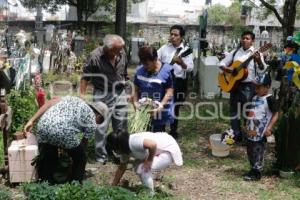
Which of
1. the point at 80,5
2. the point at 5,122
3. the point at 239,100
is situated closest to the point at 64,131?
the point at 5,122

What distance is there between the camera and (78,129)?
4281 mm

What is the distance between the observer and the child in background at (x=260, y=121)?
16.8 feet

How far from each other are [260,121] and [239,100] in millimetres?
1508

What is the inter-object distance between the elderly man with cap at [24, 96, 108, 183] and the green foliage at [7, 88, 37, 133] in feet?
7.19

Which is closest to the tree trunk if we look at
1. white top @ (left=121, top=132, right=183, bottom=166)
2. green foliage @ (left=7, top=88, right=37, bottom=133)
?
green foliage @ (left=7, top=88, right=37, bottom=133)

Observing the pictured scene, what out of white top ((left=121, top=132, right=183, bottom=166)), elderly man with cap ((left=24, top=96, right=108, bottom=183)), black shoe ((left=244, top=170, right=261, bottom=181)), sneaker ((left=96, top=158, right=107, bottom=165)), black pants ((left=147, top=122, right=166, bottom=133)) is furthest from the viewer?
sneaker ((left=96, top=158, right=107, bottom=165))

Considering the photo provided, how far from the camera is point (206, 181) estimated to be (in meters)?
5.44

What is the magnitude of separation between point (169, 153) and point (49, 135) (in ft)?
3.94

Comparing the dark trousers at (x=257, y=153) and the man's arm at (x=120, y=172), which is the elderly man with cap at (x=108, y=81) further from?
the dark trousers at (x=257, y=153)

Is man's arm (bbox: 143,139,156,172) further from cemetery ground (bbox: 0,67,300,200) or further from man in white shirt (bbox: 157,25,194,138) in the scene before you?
man in white shirt (bbox: 157,25,194,138)

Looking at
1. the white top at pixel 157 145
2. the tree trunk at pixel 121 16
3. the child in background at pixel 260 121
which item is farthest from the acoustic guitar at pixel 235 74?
the tree trunk at pixel 121 16

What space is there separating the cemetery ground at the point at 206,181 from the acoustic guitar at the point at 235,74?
3.09 ft

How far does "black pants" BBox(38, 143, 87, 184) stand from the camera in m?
4.43

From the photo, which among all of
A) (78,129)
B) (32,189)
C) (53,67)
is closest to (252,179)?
(78,129)
